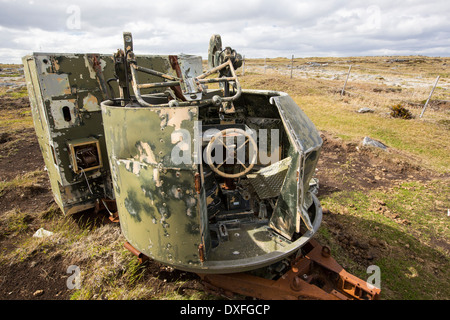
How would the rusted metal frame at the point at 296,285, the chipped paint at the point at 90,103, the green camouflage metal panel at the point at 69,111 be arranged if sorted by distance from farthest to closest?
the chipped paint at the point at 90,103
the green camouflage metal panel at the point at 69,111
the rusted metal frame at the point at 296,285

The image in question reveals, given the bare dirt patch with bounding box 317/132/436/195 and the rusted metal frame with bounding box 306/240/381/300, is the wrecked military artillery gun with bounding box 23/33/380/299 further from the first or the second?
the bare dirt patch with bounding box 317/132/436/195

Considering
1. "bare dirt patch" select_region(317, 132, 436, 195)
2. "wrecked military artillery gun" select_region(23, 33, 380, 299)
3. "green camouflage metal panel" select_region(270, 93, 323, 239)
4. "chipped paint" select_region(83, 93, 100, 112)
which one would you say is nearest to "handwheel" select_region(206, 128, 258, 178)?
"wrecked military artillery gun" select_region(23, 33, 380, 299)

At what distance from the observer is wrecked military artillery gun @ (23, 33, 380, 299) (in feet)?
7.33

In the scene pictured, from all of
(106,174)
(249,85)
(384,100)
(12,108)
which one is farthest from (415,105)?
(12,108)

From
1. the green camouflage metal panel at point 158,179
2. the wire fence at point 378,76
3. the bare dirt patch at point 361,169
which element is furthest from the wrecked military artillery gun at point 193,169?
the wire fence at point 378,76

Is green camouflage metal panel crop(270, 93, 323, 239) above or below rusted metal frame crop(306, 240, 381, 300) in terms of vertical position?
above

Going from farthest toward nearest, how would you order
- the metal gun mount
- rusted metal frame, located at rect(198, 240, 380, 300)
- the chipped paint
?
the chipped paint → the metal gun mount → rusted metal frame, located at rect(198, 240, 380, 300)

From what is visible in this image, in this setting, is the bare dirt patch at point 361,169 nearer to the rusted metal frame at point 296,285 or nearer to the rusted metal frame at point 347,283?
the rusted metal frame at point 347,283

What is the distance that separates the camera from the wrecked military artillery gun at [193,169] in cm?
223

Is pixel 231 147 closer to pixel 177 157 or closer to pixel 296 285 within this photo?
pixel 177 157

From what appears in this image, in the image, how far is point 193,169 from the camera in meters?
2.13

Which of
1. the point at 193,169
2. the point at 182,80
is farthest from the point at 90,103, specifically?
the point at 193,169

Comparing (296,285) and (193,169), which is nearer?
(193,169)

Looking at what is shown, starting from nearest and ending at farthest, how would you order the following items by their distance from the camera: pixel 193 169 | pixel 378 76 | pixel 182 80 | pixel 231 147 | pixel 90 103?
1. pixel 193 169
2. pixel 231 147
3. pixel 182 80
4. pixel 90 103
5. pixel 378 76
